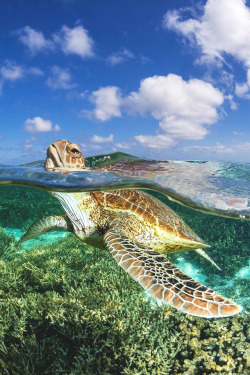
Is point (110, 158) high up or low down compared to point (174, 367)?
up

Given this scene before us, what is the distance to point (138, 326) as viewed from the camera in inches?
138

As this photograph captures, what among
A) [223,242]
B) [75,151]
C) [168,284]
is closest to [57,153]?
[75,151]

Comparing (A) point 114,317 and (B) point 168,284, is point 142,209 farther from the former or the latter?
(A) point 114,317

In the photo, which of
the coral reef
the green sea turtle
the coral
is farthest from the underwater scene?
the coral

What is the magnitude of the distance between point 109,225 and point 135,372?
1.92 metres

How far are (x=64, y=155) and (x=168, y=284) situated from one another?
2358 mm

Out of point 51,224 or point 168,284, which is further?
point 51,224

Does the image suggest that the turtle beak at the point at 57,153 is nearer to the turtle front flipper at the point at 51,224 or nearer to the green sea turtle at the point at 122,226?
the green sea turtle at the point at 122,226

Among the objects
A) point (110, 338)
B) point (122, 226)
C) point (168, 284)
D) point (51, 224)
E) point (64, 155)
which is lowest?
point (110, 338)

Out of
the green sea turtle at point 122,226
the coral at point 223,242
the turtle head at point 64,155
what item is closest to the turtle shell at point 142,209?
the green sea turtle at point 122,226

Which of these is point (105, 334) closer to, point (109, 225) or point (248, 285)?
point (109, 225)

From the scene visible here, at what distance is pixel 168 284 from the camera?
6.42 ft

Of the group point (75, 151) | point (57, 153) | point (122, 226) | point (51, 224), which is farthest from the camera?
point (51, 224)

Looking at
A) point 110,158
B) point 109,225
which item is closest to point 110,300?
point 109,225
